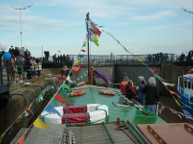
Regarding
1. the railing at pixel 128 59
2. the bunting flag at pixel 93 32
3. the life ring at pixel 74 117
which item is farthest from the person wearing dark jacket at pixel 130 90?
the railing at pixel 128 59

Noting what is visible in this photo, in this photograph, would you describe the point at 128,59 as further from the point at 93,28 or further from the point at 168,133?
the point at 168,133

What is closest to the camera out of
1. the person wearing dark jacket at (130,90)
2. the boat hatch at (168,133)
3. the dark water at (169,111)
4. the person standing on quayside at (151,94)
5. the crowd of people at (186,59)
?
the boat hatch at (168,133)

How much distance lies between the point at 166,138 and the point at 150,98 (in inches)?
144

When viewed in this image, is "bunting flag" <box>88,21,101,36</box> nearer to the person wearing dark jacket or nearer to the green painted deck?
the green painted deck

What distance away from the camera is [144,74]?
1988 cm

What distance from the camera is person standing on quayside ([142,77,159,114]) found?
5.76 m

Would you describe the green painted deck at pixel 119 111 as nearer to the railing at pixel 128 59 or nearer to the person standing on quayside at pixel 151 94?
the person standing on quayside at pixel 151 94

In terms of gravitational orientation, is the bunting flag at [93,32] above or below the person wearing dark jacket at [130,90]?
above

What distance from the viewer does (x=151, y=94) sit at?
587 centimetres

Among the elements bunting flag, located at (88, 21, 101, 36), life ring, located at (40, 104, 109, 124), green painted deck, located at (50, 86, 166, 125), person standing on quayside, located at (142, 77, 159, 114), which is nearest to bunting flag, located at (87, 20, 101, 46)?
bunting flag, located at (88, 21, 101, 36)

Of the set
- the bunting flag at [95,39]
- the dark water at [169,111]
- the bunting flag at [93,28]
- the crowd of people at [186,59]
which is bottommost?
the dark water at [169,111]

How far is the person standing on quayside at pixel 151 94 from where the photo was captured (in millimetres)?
5758

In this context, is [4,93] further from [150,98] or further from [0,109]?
[150,98]

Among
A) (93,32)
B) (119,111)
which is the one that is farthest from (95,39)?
(119,111)
